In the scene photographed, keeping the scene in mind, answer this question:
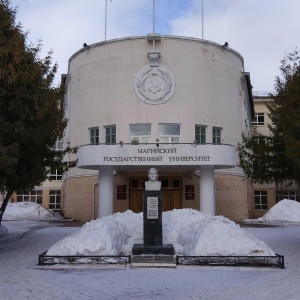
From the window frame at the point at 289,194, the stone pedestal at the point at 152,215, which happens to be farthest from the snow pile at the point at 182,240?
the window frame at the point at 289,194

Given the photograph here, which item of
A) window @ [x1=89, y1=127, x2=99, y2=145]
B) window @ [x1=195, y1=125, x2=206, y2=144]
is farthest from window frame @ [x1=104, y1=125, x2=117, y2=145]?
window @ [x1=195, y1=125, x2=206, y2=144]

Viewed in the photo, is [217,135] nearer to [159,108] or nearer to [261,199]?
[159,108]

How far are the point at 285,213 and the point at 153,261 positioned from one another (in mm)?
21779

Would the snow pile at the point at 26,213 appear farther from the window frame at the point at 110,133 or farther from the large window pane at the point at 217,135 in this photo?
the large window pane at the point at 217,135

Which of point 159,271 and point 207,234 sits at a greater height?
point 207,234

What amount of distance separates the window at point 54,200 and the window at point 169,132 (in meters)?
20.9

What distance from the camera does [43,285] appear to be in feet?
30.1

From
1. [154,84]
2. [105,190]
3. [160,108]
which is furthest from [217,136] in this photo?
[105,190]

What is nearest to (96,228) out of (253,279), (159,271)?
(159,271)

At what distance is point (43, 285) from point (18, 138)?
5.04 metres

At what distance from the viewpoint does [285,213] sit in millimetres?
31391

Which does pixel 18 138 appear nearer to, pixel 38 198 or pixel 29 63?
pixel 29 63

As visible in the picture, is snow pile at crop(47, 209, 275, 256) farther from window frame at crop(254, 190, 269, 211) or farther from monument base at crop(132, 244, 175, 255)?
window frame at crop(254, 190, 269, 211)

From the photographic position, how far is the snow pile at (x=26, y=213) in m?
34.9
